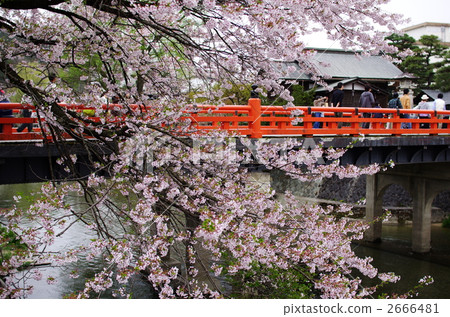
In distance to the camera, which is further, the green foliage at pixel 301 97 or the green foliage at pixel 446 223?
the green foliage at pixel 446 223

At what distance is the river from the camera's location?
42.3 feet

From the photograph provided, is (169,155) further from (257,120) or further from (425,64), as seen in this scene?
(425,64)

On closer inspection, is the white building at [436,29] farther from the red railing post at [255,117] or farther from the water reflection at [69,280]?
the red railing post at [255,117]

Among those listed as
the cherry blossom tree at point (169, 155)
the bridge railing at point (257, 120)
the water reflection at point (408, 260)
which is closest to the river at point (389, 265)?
the water reflection at point (408, 260)

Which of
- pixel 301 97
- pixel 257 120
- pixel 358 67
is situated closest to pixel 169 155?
pixel 257 120

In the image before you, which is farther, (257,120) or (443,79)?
(443,79)

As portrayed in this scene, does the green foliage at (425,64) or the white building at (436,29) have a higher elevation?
the white building at (436,29)

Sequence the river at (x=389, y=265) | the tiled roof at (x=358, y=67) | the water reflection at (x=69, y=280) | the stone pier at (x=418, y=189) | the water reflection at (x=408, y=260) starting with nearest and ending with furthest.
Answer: the water reflection at (x=69, y=280)
the river at (x=389, y=265)
the water reflection at (x=408, y=260)
the stone pier at (x=418, y=189)
the tiled roof at (x=358, y=67)

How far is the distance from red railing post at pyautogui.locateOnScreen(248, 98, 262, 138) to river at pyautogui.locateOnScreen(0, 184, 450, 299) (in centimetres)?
322

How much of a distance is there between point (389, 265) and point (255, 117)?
1035cm

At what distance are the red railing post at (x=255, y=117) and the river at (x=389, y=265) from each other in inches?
127

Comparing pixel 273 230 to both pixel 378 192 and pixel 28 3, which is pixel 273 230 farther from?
pixel 378 192

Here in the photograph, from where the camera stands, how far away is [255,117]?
10117 millimetres

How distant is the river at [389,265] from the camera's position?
1291cm
